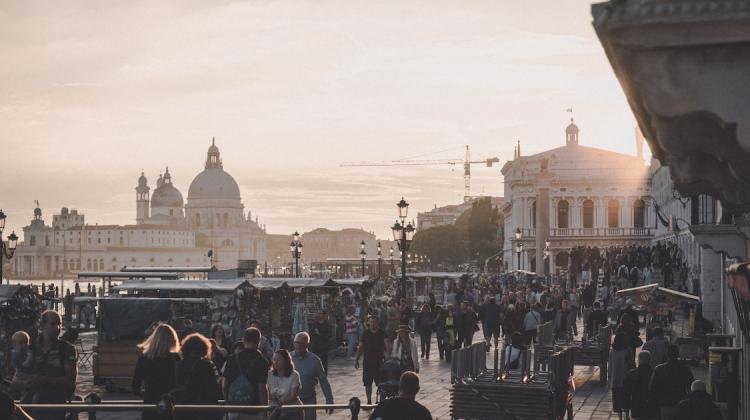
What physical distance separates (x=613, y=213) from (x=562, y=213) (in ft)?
12.9

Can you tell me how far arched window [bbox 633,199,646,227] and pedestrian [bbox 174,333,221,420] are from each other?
252 feet

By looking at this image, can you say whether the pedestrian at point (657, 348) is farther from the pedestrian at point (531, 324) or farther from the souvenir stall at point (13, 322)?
the souvenir stall at point (13, 322)

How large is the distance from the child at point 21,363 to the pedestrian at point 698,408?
5.74m

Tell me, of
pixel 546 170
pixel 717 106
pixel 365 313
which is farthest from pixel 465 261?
pixel 717 106

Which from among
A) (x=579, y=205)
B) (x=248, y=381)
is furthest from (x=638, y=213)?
(x=248, y=381)

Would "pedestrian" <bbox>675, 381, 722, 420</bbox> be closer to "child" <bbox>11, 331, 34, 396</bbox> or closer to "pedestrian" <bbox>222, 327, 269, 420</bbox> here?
"pedestrian" <bbox>222, 327, 269, 420</bbox>

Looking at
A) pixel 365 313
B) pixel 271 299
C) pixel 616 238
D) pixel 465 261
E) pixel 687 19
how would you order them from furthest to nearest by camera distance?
pixel 465 261
pixel 616 238
pixel 365 313
pixel 271 299
pixel 687 19

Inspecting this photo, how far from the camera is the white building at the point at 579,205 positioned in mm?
81750

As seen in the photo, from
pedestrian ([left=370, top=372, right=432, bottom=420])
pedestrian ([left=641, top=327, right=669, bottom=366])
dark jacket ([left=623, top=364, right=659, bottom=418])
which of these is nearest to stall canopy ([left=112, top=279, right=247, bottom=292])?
pedestrian ([left=641, top=327, right=669, bottom=366])

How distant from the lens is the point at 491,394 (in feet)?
37.6

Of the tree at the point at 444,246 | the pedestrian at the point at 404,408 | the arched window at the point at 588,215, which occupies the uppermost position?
the arched window at the point at 588,215

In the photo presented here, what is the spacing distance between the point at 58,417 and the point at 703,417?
5.31m

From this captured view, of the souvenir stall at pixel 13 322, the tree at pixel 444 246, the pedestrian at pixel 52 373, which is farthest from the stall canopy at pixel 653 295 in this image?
the tree at pixel 444 246

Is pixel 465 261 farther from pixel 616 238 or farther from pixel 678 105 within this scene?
pixel 678 105
